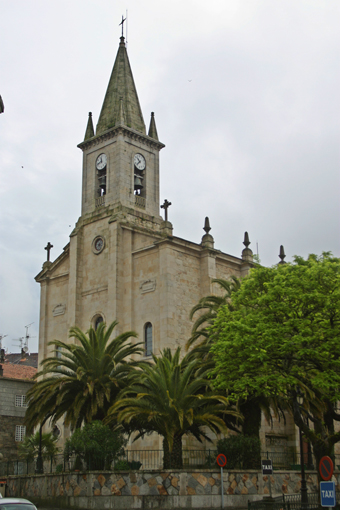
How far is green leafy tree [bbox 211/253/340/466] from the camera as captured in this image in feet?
87.5

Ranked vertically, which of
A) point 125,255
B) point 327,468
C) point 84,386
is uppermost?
point 125,255

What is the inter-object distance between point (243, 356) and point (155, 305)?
14.4m

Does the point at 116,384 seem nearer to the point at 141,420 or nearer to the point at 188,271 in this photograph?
the point at 141,420

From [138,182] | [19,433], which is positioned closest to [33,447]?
[19,433]

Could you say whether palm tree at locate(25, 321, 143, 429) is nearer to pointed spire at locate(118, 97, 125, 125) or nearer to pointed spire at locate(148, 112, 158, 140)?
pointed spire at locate(118, 97, 125, 125)

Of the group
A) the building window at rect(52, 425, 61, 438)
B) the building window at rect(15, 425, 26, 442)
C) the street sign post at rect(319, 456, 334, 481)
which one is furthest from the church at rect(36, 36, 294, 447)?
the street sign post at rect(319, 456, 334, 481)

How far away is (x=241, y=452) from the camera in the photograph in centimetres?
2997

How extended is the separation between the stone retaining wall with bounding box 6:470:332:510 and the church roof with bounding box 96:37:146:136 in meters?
27.4

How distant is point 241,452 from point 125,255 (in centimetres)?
1811

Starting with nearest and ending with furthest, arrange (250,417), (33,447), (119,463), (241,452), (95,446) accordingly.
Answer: (95,446), (119,463), (241,452), (250,417), (33,447)

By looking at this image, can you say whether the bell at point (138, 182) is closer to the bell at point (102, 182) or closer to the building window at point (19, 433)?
the bell at point (102, 182)

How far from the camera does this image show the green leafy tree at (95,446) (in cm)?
2895

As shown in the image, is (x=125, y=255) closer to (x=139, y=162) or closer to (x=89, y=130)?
(x=139, y=162)

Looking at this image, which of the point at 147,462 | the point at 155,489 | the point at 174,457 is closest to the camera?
the point at 155,489
